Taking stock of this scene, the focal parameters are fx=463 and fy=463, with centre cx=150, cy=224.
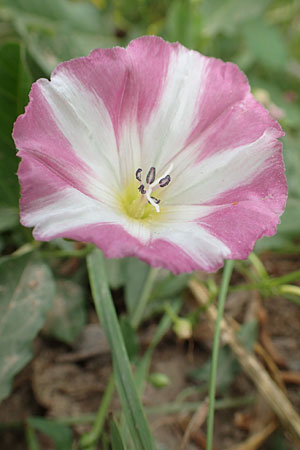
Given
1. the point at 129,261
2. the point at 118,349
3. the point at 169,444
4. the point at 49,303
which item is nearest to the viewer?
the point at 118,349

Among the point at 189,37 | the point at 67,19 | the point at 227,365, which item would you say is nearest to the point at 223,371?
the point at 227,365

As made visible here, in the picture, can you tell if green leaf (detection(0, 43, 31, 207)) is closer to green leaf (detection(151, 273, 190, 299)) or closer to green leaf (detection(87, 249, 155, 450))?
green leaf (detection(87, 249, 155, 450))

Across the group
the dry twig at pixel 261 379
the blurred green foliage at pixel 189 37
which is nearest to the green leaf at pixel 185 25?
the blurred green foliage at pixel 189 37

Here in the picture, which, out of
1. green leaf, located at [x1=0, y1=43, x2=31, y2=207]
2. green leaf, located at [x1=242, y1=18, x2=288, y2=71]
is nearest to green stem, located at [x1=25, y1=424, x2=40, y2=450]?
green leaf, located at [x1=0, y1=43, x2=31, y2=207]

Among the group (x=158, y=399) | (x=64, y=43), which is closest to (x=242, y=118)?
(x=64, y=43)

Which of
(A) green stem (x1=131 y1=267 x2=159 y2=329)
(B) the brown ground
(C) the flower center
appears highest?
(C) the flower center

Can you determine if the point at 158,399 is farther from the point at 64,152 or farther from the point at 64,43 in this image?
the point at 64,43
